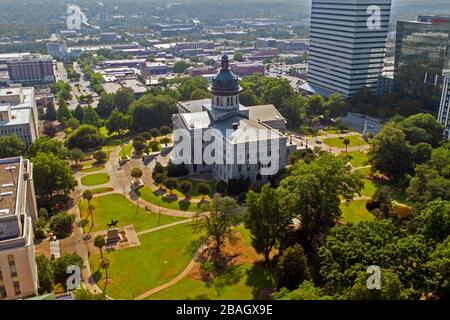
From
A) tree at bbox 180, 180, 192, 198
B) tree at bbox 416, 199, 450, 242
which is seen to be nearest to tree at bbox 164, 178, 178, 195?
tree at bbox 180, 180, 192, 198

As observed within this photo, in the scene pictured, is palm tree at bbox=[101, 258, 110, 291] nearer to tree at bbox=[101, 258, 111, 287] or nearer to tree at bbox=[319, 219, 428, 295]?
tree at bbox=[101, 258, 111, 287]

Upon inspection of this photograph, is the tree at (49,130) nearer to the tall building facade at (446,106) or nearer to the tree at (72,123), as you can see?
the tree at (72,123)

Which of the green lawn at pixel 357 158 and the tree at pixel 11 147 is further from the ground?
the tree at pixel 11 147

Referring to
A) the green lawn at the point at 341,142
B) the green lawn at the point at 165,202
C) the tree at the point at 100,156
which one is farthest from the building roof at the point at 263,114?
the tree at the point at 100,156

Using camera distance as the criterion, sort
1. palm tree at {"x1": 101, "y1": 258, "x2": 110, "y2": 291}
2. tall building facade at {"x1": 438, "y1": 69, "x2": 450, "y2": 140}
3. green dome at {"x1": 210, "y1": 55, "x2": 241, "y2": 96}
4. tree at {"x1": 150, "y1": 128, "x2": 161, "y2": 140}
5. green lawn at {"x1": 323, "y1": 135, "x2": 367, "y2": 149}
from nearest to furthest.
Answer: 1. palm tree at {"x1": 101, "y1": 258, "x2": 110, "y2": 291}
2. green dome at {"x1": 210, "y1": 55, "x2": 241, "y2": 96}
3. tall building facade at {"x1": 438, "y1": 69, "x2": 450, "y2": 140}
4. green lawn at {"x1": 323, "y1": 135, "x2": 367, "y2": 149}
5. tree at {"x1": 150, "y1": 128, "x2": 161, "y2": 140}

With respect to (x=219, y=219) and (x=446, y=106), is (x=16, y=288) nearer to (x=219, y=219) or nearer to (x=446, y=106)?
(x=219, y=219)

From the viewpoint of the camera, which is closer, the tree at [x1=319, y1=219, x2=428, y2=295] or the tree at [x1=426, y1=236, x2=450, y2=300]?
the tree at [x1=426, y1=236, x2=450, y2=300]
